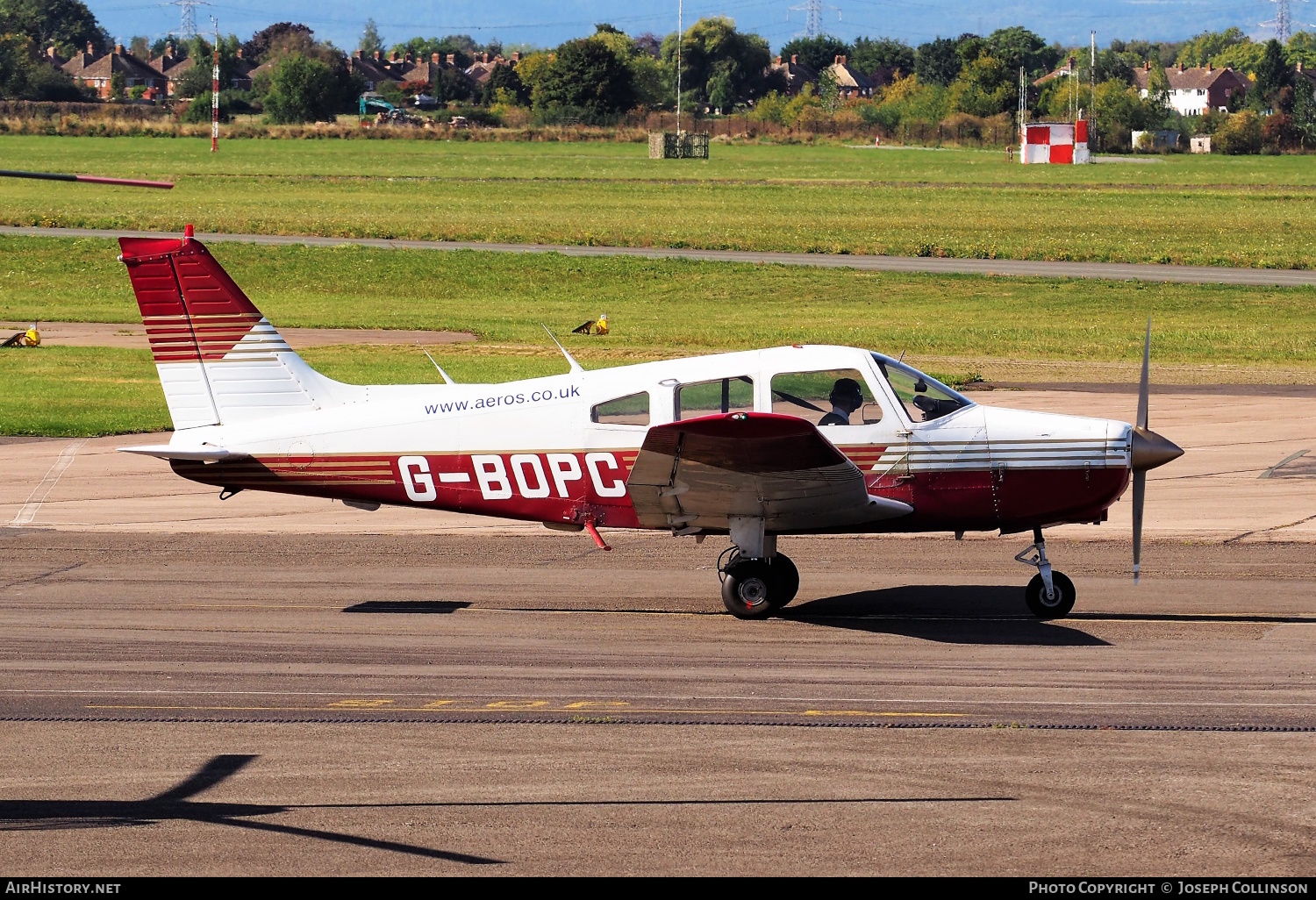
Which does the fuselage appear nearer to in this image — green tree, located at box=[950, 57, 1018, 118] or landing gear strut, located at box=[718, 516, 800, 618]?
landing gear strut, located at box=[718, 516, 800, 618]

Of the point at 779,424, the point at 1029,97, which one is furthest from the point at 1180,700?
the point at 1029,97

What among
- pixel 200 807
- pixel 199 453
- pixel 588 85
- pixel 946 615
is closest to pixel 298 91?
pixel 588 85

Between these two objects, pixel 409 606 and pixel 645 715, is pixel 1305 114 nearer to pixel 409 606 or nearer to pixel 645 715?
pixel 409 606

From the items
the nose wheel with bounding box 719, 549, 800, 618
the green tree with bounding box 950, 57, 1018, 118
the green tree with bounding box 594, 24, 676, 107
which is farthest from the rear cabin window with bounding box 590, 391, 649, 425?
the green tree with bounding box 950, 57, 1018, 118

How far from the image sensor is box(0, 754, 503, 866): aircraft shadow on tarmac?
8.22 meters

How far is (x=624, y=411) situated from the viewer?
42.2 ft

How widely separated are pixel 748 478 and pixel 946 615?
7.53 ft

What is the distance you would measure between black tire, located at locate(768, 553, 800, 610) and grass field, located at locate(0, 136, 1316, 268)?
37.1 m

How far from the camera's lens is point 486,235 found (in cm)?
5262

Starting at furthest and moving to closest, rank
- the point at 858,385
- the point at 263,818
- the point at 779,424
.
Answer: the point at 858,385 → the point at 779,424 → the point at 263,818

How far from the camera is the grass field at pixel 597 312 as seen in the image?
27578 millimetres

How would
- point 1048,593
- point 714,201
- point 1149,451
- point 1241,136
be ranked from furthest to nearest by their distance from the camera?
point 1241,136 → point 714,201 → point 1048,593 → point 1149,451

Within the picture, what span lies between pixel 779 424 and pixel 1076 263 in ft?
124

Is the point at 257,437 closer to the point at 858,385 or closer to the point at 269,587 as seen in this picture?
the point at 269,587
